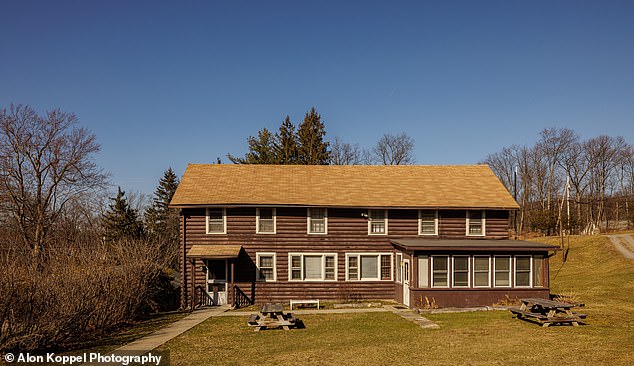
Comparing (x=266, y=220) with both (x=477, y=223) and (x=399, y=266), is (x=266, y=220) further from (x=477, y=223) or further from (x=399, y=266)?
Answer: (x=477, y=223)

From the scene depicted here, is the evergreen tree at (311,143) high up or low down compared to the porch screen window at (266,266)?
up

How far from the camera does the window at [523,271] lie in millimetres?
23172

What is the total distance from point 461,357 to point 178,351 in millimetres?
7969

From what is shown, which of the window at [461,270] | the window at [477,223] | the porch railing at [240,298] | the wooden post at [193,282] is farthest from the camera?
the window at [477,223]

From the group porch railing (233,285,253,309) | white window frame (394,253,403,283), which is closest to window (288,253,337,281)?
porch railing (233,285,253,309)

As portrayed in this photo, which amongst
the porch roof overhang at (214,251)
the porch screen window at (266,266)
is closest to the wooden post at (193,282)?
the porch roof overhang at (214,251)

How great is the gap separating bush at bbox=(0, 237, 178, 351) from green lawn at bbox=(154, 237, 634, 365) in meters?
3.17

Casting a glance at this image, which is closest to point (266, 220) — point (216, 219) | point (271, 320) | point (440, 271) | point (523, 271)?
point (216, 219)

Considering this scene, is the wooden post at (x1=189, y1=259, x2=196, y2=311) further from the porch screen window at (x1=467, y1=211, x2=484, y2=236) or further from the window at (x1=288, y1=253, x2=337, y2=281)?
the porch screen window at (x1=467, y1=211, x2=484, y2=236)

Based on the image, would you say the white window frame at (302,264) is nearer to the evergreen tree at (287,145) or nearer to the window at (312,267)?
the window at (312,267)

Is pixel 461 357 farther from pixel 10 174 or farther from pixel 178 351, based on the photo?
pixel 10 174

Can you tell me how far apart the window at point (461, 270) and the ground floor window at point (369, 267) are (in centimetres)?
389

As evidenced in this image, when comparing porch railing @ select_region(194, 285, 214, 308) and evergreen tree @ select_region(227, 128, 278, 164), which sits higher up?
evergreen tree @ select_region(227, 128, 278, 164)

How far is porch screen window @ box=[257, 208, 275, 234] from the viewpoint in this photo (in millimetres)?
25594
